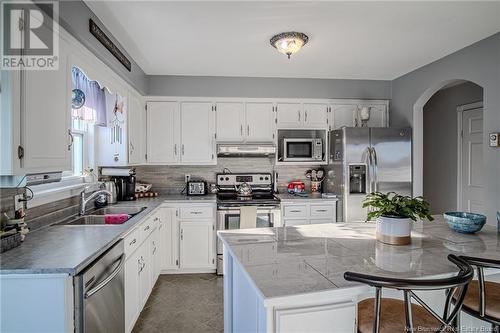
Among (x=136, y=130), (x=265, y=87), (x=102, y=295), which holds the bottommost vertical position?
(x=102, y=295)

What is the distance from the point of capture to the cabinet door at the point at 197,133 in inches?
165

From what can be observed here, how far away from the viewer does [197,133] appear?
4207 millimetres

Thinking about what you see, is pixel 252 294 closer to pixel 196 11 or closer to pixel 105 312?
pixel 105 312

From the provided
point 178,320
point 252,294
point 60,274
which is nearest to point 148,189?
point 178,320

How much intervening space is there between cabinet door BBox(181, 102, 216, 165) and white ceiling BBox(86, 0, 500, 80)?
1.81 ft

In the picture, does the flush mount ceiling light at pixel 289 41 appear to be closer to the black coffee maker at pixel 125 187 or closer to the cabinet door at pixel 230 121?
the cabinet door at pixel 230 121

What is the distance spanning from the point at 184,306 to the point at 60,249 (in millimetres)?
1653

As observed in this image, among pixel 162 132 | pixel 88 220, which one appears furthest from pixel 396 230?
pixel 162 132

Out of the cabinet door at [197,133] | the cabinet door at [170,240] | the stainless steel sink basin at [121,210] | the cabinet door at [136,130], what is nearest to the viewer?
the stainless steel sink basin at [121,210]

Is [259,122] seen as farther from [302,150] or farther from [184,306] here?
[184,306]

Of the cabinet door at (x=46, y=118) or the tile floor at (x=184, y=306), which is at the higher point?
the cabinet door at (x=46, y=118)

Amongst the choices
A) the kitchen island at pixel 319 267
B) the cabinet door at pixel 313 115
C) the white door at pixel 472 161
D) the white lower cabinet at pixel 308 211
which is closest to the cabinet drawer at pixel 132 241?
the kitchen island at pixel 319 267

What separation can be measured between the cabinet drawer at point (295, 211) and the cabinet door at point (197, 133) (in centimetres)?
A: 125

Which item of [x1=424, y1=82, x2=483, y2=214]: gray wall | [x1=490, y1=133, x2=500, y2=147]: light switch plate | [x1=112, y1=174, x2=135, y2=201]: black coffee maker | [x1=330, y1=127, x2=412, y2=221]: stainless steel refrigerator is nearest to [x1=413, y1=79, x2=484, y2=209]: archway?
[x1=424, y1=82, x2=483, y2=214]: gray wall
